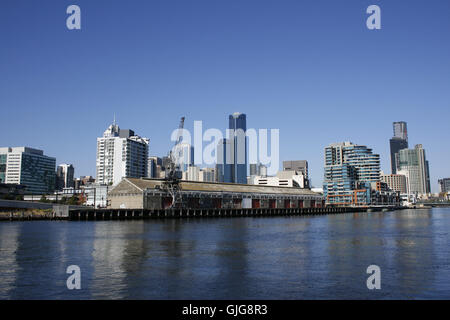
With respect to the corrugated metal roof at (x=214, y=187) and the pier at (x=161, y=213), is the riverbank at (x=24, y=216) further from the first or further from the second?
the corrugated metal roof at (x=214, y=187)

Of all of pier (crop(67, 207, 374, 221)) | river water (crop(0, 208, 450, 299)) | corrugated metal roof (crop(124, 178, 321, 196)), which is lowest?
river water (crop(0, 208, 450, 299))

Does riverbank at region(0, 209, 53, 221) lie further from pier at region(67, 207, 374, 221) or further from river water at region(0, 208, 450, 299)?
river water at region(0, 208, 450, 299)

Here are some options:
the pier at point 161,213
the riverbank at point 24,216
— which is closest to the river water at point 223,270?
the riverbank at point 24,216

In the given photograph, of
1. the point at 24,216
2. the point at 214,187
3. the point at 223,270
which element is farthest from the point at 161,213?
the point at 223,270

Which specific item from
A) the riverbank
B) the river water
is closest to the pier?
the riverbank

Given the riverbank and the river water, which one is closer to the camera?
the river water

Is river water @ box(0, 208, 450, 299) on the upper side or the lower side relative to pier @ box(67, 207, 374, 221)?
lower

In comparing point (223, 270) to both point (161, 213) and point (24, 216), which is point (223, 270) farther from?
point (161, 213)

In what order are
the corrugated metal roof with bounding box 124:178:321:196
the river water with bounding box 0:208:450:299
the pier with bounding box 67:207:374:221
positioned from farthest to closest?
1. the corrugated metal roof with bounding box 124:178:321:196
2. the pier with bounding box 67:207:374:221
3. the river water with bounding box 0:208:450:299

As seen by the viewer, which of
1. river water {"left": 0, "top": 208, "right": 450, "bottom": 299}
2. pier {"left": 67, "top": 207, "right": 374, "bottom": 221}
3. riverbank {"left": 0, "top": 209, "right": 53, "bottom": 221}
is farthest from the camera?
pier {"left": 67, "top": 207, "right": 374, "bottom": 221}
